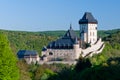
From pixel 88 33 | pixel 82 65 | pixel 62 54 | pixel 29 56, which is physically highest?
pixel 88 33

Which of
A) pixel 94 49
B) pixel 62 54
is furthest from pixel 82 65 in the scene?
pixel 94 49

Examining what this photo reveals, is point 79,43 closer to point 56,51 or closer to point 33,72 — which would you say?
point 56,51

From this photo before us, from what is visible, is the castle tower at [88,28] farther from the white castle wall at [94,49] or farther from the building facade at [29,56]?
the building facade at [29,56]

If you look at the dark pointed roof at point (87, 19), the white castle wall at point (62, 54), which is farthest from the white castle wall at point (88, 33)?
the white castle wall at point (62, 54)

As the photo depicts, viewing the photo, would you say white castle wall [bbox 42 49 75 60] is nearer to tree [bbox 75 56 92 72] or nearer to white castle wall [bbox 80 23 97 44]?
white castle wall [bbox 80 23 97 44]

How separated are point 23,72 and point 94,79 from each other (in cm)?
1809

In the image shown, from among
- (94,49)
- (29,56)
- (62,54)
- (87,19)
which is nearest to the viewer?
(62,54)

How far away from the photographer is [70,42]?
11619 centimetres

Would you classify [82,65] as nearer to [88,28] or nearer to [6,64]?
[6,64]

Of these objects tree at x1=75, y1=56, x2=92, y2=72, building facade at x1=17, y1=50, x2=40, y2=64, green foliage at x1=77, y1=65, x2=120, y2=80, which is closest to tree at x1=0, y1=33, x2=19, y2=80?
green foliage at x1=77, y1=65, x2=120, y2=80

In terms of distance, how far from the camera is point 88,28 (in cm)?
12719

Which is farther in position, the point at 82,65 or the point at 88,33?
the point at 88,33

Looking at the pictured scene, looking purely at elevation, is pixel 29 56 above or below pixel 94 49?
below

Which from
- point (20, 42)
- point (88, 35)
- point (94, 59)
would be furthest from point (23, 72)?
point (20, 42)
